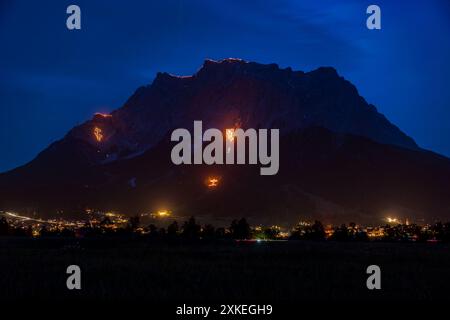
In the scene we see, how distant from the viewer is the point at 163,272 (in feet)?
144

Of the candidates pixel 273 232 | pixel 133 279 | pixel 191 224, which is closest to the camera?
pixel 133 279

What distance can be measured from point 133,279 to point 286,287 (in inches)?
382
